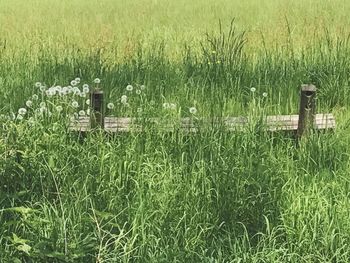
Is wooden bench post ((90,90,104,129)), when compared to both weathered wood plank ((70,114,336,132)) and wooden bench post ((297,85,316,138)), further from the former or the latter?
wooden bench post ((297,85,316,138))

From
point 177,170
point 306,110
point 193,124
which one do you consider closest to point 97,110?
point 193,124

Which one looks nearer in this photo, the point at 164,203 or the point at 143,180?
the point at 164,203

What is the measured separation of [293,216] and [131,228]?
2.81ft

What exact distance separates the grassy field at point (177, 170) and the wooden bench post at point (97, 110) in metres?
0.07

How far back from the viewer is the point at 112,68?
6.16 metres

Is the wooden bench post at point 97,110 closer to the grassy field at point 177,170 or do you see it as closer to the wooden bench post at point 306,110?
the grassy field at point 177,170

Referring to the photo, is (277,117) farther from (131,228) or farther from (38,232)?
(38,232)

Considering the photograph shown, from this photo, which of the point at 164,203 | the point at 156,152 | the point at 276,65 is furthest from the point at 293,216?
the point at 276,65

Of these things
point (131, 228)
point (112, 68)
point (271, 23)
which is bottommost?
point (131, 228)

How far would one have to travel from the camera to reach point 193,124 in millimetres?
4031

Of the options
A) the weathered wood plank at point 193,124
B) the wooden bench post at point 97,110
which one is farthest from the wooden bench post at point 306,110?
the wooden bench post at point 97,110

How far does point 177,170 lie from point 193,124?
638 mm

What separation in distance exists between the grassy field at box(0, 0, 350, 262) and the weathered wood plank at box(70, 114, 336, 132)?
2.3 inches

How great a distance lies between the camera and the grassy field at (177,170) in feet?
9.46
